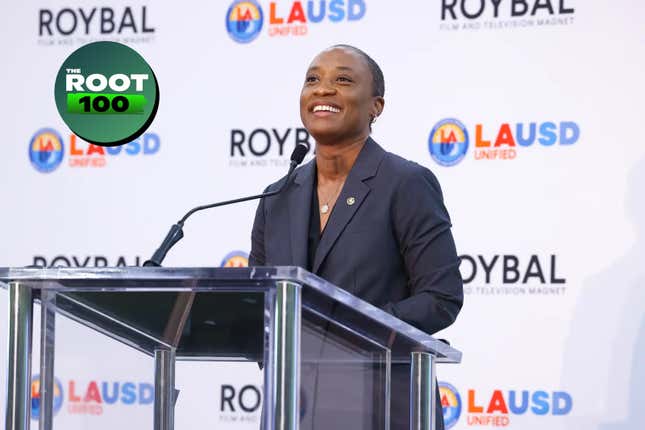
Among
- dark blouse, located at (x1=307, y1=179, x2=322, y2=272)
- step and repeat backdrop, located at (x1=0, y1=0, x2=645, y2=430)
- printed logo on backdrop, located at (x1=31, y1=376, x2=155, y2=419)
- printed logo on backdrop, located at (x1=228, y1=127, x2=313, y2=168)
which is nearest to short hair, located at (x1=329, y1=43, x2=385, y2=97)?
dark blouse, located at (x1=307, y1=179, x2=322, y2=272)

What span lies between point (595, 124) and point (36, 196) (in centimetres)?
227

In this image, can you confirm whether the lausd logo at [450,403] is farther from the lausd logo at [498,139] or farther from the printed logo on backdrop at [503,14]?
the printed logo on backdrop at [503,14]

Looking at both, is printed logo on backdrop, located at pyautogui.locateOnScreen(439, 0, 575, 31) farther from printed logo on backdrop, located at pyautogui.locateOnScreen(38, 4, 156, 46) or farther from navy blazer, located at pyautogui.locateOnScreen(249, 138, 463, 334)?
navy blazer, located at pyautogui.locateOnScreen(249, 138, 463, 334)

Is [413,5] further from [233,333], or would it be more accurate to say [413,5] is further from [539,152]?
[233,333]

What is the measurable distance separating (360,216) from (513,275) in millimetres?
1665

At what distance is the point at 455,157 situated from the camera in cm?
409

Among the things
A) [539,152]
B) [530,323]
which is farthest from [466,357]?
[539,152]

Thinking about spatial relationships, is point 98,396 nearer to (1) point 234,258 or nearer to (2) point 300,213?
(2) point 300,213

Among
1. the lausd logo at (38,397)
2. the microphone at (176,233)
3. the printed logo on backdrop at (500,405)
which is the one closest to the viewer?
the lausd logo at (38,397)

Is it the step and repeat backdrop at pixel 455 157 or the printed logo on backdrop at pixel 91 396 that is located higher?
the step and repeat backdrop at pixel 455 157

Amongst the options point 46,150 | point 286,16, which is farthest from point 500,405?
point 46,150

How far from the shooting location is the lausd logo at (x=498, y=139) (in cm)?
397

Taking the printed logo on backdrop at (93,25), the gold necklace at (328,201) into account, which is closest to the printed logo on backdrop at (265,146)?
the printed logo on backdrop at (93,25)

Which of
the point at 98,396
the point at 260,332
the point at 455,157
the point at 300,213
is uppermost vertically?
the point at 455,157
